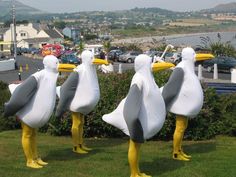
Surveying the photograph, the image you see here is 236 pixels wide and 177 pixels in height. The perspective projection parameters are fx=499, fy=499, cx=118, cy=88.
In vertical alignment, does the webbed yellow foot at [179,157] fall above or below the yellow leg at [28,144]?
below

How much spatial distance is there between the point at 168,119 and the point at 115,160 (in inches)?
98.7

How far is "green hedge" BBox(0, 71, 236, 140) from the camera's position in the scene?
39.7 ft

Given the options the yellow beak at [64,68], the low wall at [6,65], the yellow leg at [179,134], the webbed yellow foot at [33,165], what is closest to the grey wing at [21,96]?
the yellow beak at [64,68]

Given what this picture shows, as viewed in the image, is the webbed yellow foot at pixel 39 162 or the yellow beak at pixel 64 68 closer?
the webbed yellow foot at pixel 39 162

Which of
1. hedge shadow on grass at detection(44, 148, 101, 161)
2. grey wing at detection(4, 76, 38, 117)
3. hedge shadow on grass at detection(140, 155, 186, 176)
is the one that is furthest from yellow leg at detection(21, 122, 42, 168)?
hedge shadow on grass at detection(140, 155, 186, 176)

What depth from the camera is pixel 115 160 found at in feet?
32.2

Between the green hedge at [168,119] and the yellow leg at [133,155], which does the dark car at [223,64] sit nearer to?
the green hedge at [168,119]

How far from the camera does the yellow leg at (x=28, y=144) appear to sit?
932cm

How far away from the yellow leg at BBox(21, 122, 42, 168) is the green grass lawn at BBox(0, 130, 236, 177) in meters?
0.16

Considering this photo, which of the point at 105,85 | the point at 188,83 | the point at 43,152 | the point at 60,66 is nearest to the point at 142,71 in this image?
the point at 188,83

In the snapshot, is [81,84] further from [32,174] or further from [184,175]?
[184,175]

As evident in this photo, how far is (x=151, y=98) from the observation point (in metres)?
8.38

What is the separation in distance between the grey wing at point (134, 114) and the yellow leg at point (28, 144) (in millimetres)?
2201

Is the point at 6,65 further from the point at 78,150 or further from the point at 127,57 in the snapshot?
the point at 78,150
